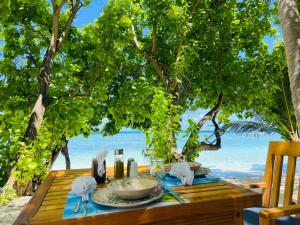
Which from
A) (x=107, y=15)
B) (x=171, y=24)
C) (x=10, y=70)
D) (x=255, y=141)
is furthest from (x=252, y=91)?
(x=255, y=141)

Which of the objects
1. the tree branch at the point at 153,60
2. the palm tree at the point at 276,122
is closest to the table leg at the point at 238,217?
the tree branch at the point at 153,60

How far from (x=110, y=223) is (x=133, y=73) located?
22.6 feet

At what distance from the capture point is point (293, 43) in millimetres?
3193

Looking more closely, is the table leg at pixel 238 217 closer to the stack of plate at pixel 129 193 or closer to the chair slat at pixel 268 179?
the stack of plate at pixel 129 193

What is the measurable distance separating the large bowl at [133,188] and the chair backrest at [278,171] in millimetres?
1170

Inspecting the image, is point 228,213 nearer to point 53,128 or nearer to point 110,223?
point 110,223

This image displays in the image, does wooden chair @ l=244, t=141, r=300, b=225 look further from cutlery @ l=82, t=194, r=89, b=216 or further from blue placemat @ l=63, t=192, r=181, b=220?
cutlery @ l=82, t=194, r=89, b=216

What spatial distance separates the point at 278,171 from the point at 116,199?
146 cm

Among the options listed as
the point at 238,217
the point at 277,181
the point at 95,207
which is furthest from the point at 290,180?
the point at 95,207

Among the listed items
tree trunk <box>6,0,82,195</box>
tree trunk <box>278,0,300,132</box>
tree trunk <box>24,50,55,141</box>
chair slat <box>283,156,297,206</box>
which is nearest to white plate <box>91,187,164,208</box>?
chair slat <box>283,156,297,206</box>

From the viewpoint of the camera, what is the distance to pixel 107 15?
7.10 metres

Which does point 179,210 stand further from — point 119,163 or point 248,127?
point 248,127

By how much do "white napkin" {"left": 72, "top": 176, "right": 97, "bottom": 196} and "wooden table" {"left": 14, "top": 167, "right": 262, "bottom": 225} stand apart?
0.09m

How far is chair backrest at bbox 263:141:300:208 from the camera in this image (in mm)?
2428
